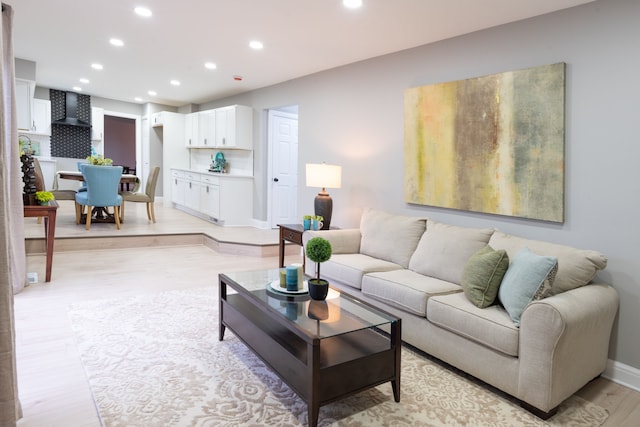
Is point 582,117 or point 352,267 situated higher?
point 582,117

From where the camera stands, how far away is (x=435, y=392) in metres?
2.36

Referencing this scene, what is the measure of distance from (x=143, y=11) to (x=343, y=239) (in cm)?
268

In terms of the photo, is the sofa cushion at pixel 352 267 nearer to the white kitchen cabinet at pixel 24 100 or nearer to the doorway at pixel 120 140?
the white kitchen cabinet at pixel 24 100

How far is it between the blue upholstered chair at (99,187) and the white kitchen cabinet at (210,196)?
1.55m

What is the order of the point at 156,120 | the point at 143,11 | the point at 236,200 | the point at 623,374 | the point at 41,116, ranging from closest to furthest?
the point at 623,374 < the point at 143,11 < the point at 236,200 < the point at 41,116 < the point at 156,120

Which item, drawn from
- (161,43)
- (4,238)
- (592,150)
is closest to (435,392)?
(592,150)

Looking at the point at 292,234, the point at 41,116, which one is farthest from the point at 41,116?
the point at 292,234

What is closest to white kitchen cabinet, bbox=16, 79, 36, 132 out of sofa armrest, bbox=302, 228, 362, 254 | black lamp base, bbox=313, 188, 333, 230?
black lamp base, bbox=313, 188, 333, 230

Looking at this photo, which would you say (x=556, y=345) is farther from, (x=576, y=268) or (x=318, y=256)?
(x=318, y=256)

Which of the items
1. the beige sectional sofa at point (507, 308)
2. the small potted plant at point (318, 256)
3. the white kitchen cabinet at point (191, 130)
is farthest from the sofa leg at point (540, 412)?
the white kitchen cabinet at point (191, 130)

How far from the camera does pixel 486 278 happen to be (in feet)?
8.20

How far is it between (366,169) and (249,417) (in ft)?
10.4

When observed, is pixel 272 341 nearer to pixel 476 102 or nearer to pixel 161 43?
pixel 476 102

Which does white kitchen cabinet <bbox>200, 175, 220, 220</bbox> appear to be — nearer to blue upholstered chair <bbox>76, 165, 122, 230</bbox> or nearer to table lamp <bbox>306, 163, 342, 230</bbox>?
blue upholstered chair <bbox>76, 165, 122, 230</bbox>
